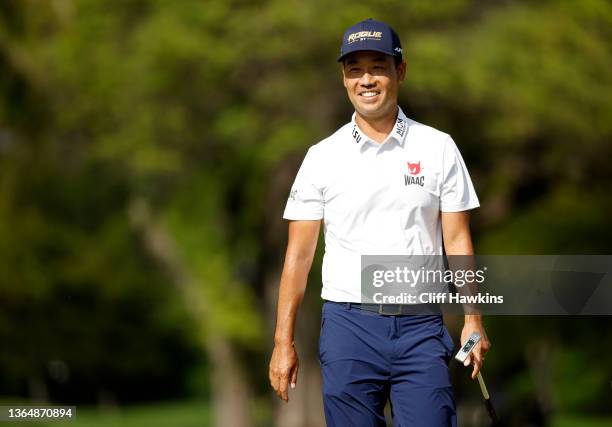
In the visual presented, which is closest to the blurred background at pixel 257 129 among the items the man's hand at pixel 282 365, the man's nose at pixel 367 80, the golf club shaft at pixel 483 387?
the golf club shaft at pixel 483 387

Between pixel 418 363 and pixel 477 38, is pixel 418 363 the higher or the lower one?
the lower one

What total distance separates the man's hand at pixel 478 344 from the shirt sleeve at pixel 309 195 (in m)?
0.77

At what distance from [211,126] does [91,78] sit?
84.4 inches

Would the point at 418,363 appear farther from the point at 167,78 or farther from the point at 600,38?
the point at 167,78

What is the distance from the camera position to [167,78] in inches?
759

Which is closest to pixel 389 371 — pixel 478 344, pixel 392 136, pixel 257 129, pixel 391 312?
pixel 391 312

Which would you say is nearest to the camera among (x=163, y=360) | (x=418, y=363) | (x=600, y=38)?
(x=418, y=363)

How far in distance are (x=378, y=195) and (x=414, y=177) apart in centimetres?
17

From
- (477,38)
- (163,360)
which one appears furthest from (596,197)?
(163,360)

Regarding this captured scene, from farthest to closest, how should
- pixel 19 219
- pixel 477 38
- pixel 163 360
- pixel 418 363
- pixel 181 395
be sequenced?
pixel 181 395 < pixel 163 360 < pixel 19 219 < pixel 477 38 < pixel 418 363

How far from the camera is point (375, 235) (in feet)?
16.2

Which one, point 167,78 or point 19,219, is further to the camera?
point 19,219

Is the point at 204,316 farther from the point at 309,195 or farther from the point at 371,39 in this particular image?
the point at 371,39

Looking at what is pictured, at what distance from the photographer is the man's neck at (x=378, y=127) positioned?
5074mm
